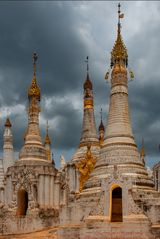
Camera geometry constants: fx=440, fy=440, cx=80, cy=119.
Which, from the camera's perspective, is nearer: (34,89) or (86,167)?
(86,167)

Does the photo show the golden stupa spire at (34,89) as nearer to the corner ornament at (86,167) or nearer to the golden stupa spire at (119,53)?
the corner ornament at (86,167)

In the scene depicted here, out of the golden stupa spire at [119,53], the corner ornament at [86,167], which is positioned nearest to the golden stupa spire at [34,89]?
the corner ornament at [86,167]

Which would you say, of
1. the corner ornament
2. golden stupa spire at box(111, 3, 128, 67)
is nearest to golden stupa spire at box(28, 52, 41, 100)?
the corner ornament

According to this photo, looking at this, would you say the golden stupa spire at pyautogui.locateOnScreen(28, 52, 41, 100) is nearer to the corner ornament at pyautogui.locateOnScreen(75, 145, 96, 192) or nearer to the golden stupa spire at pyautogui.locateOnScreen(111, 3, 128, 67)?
the corner ornament at pyautogui.locateOnScreen(75, 145, 96, 192)

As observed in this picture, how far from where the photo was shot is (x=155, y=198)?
107 ft

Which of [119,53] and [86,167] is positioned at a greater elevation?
[119,53]

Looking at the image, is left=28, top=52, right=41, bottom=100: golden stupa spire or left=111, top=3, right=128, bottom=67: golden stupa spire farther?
left=28, top=52, right=41, bottom=100: golden stupa spire

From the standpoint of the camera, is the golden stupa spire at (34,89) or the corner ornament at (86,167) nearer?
the corner ornament at (86,167)

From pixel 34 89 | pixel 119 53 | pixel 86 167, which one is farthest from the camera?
pixel 34 89

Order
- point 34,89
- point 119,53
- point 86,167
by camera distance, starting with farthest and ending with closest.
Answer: point 34,89 → point 86,167 → point 119,53

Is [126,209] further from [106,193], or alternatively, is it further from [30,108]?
[30,108]

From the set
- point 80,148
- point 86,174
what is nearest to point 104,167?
point 86,174

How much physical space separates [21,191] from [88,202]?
13.9 metres

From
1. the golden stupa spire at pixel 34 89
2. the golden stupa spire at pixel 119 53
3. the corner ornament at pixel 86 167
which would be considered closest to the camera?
the golden stupa spire at pixel 119 53
